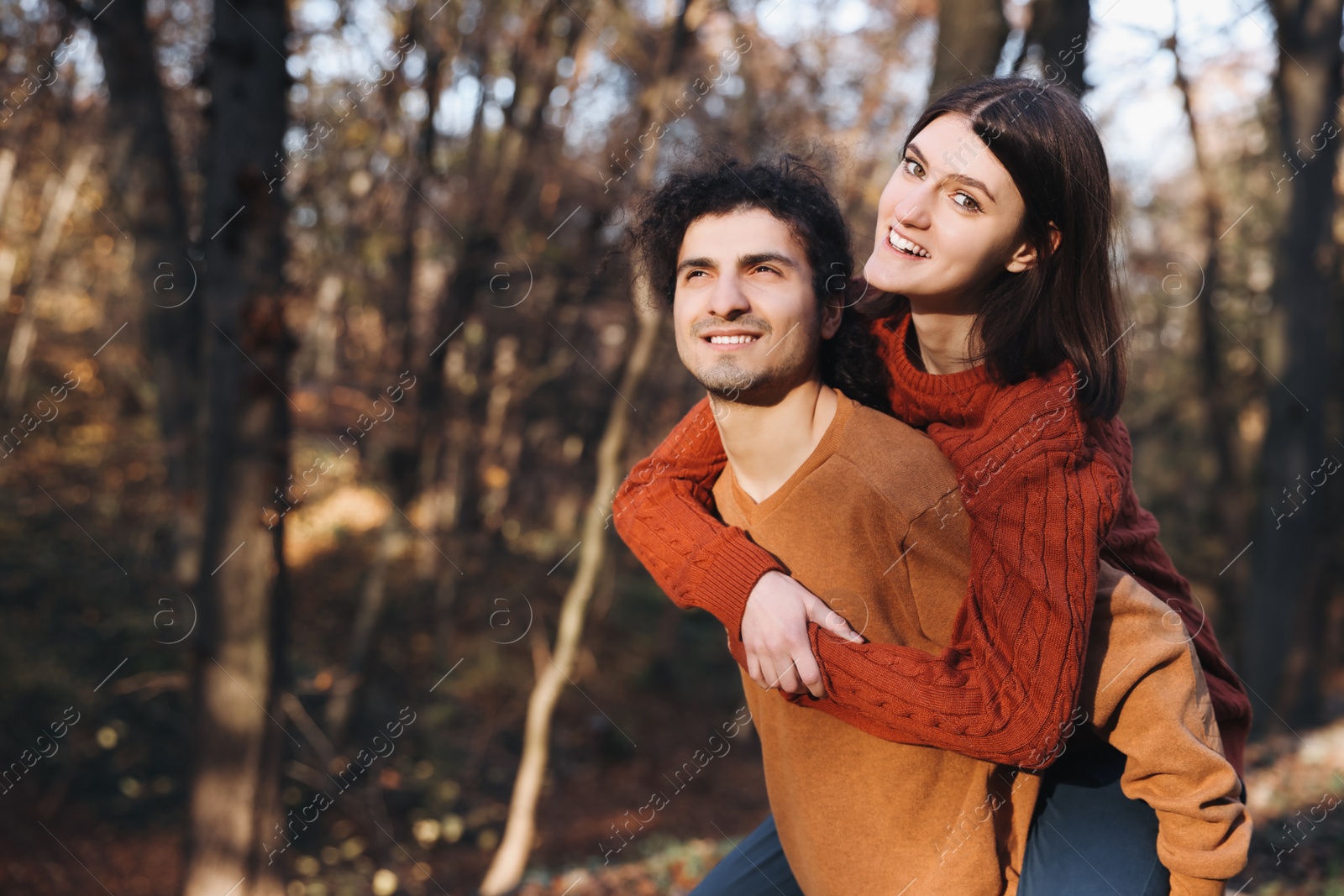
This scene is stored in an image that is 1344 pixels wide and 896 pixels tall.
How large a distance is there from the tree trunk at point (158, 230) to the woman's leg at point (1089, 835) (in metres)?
5.67

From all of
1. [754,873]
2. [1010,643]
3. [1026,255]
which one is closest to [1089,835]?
[1010,643]

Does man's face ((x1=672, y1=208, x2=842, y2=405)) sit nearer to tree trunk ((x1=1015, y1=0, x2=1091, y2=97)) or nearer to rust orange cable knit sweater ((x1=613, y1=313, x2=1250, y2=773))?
rust orange cable knit sweater ((x1=613, y1=313, x2=1250, y2=773))

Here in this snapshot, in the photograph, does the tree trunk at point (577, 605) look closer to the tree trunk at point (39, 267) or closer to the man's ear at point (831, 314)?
the man's ear at point (831, 314)

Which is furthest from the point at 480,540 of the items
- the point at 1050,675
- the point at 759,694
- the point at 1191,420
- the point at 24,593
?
the point at 1191,420

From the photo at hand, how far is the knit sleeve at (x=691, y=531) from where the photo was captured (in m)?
2.04

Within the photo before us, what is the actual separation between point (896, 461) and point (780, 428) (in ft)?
0.88

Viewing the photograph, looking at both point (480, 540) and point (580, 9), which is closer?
point (580, 9)

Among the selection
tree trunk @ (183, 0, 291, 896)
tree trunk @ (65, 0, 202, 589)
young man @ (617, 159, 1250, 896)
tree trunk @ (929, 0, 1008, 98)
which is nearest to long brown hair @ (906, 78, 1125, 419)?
young man @ (617, 159, 1250, 896)

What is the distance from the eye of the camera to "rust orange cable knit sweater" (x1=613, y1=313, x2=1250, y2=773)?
1.73 m

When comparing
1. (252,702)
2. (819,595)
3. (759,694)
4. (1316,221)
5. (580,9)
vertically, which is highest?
(580,9)

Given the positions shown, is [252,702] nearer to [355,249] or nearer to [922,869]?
[922,869]

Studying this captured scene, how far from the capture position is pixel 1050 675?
1.72 meters

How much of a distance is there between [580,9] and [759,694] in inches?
307

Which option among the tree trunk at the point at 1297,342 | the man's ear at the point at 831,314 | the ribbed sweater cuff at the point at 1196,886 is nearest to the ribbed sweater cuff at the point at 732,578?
the man's ear at the point at 831,314
